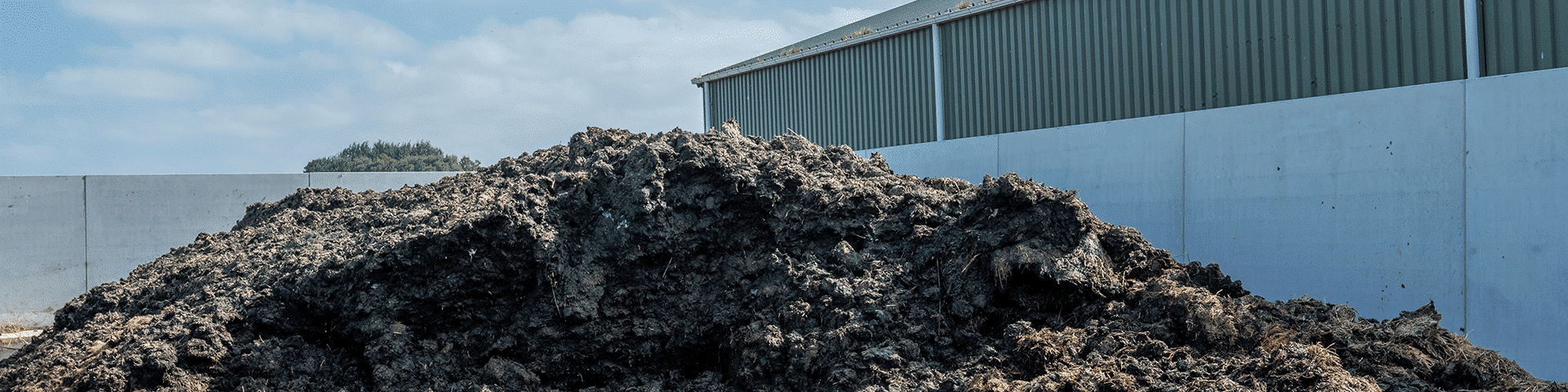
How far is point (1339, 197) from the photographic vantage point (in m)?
6.76

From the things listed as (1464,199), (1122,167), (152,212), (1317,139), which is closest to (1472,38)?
(1317,139)

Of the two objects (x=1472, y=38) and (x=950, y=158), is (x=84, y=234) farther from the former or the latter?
(x=1472, y=38)

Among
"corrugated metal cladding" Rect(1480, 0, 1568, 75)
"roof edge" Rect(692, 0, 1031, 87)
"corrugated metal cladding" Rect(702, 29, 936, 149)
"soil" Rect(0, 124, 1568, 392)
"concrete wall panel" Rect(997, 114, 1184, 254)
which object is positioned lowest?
"soil" Rect(0, 124, 1568, 392)

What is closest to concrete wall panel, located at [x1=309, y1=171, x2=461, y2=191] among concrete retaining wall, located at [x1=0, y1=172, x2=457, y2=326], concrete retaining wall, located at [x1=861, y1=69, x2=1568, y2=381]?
concrete retaining wall, located at [x1=0, y1=172, x2=457, y2=326]

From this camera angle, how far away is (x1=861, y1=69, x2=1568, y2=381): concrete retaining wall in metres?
5.78

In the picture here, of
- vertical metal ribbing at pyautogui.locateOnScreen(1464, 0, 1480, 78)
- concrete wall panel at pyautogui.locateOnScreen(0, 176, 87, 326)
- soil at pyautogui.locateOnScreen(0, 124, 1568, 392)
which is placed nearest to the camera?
soil at pyautogui.locateOnScreen(0, 124, 1568, 392)

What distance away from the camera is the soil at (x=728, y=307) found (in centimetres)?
432

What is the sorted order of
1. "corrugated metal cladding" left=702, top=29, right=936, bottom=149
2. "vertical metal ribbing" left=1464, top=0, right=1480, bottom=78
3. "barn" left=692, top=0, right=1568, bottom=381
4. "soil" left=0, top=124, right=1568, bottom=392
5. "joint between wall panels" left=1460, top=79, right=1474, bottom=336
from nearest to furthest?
"soil" left=0, top=124, right=1568, bottom=392 → "barn" left=692, top=0, right=1568, bottom=381 → "joint between wall panels" left=1460, top=79, right=1474, bottom=336 → "vertical metal ribbing" left=1464, top=0, right=1480, bottom=78 → "corrugated metal cladding" left=702, top=29, right=936, bottom=149

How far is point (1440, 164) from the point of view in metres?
6.21

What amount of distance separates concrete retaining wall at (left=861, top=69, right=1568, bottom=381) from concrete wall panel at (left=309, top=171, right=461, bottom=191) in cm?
971

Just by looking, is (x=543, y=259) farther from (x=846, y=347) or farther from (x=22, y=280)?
(x=22, y=280)

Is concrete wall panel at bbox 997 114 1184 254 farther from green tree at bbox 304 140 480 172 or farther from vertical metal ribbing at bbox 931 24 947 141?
green tree at bbox 304 140 480 172

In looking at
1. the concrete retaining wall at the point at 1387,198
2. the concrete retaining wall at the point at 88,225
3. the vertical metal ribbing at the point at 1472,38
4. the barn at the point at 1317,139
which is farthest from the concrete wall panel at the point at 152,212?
the vertical metal ribbing at the point at 1472,38

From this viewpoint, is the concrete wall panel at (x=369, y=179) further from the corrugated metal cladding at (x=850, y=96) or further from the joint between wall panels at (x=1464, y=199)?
the joint between wall panels at (x=1464, y=199)
